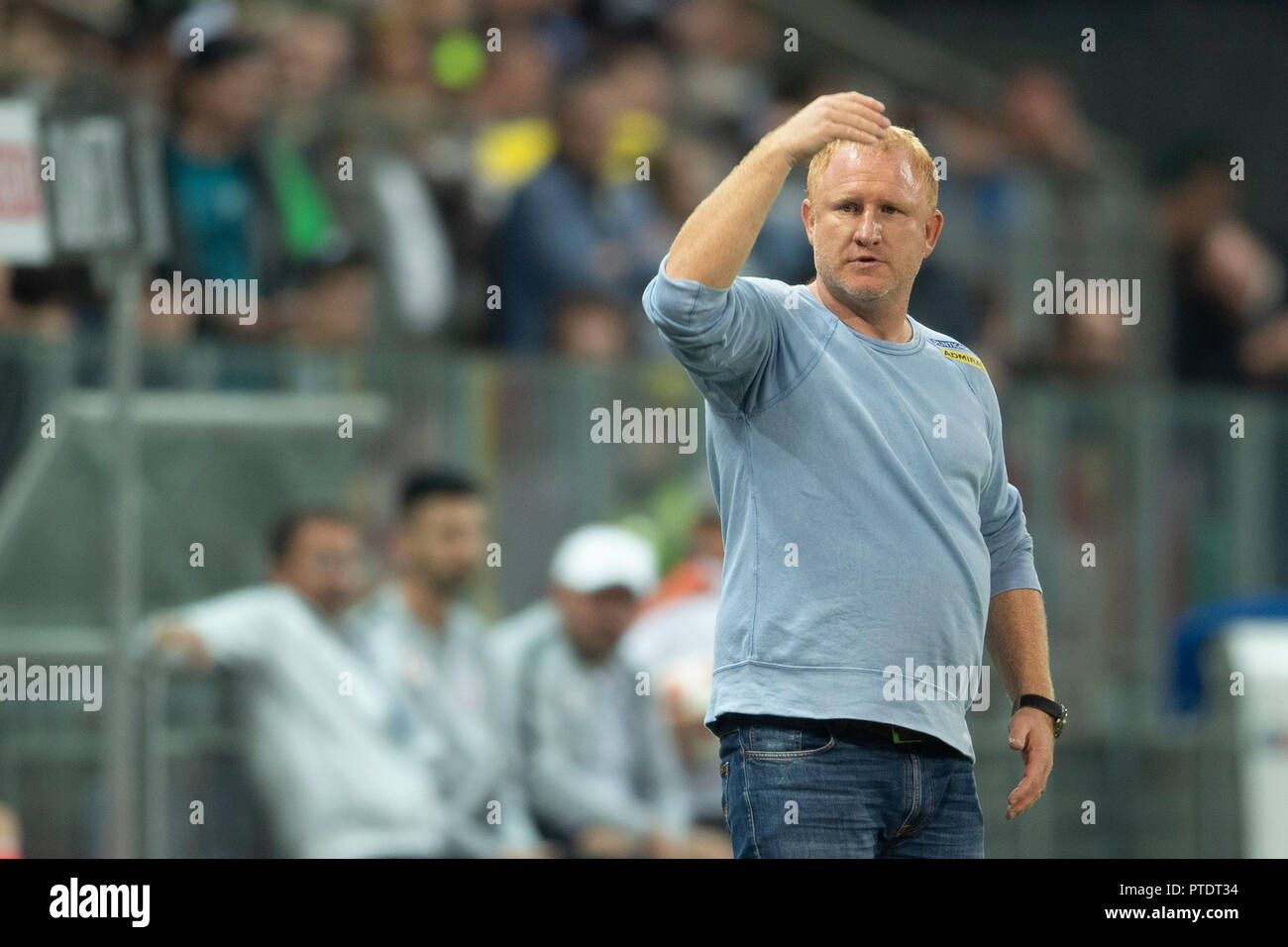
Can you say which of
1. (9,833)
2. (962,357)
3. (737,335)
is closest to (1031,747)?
(962,357)

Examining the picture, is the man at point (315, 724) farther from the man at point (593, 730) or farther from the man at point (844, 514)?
the man at point (844, 514)

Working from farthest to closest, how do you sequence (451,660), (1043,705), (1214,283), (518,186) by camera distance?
1. (1214,283)
2. (518,186)
3. (451,660)
4. (1043,705)

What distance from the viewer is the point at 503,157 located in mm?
9727

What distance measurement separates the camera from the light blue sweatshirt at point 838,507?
115 inches

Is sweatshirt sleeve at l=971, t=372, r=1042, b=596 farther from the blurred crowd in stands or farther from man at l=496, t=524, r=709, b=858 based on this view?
man at l=496, t=524, r=709, b=858

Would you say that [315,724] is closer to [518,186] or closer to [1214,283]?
[518,186]

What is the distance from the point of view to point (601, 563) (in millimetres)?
7883

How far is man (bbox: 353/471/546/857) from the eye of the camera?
7.46m

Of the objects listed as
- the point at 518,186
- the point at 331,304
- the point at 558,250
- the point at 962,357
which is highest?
the point at 518,186

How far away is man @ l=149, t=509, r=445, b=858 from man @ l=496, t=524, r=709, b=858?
0.41 metres

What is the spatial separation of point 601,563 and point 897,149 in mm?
5035

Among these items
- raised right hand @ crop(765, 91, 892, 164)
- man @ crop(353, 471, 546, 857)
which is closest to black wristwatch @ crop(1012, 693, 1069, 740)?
raised right hand @ crop(765, 91, 892, 164)

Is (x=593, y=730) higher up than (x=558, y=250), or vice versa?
(x=558, y=250)

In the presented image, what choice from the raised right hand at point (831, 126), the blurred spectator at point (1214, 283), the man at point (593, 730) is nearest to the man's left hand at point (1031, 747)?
A: the raised right hand at point (831, 126)
